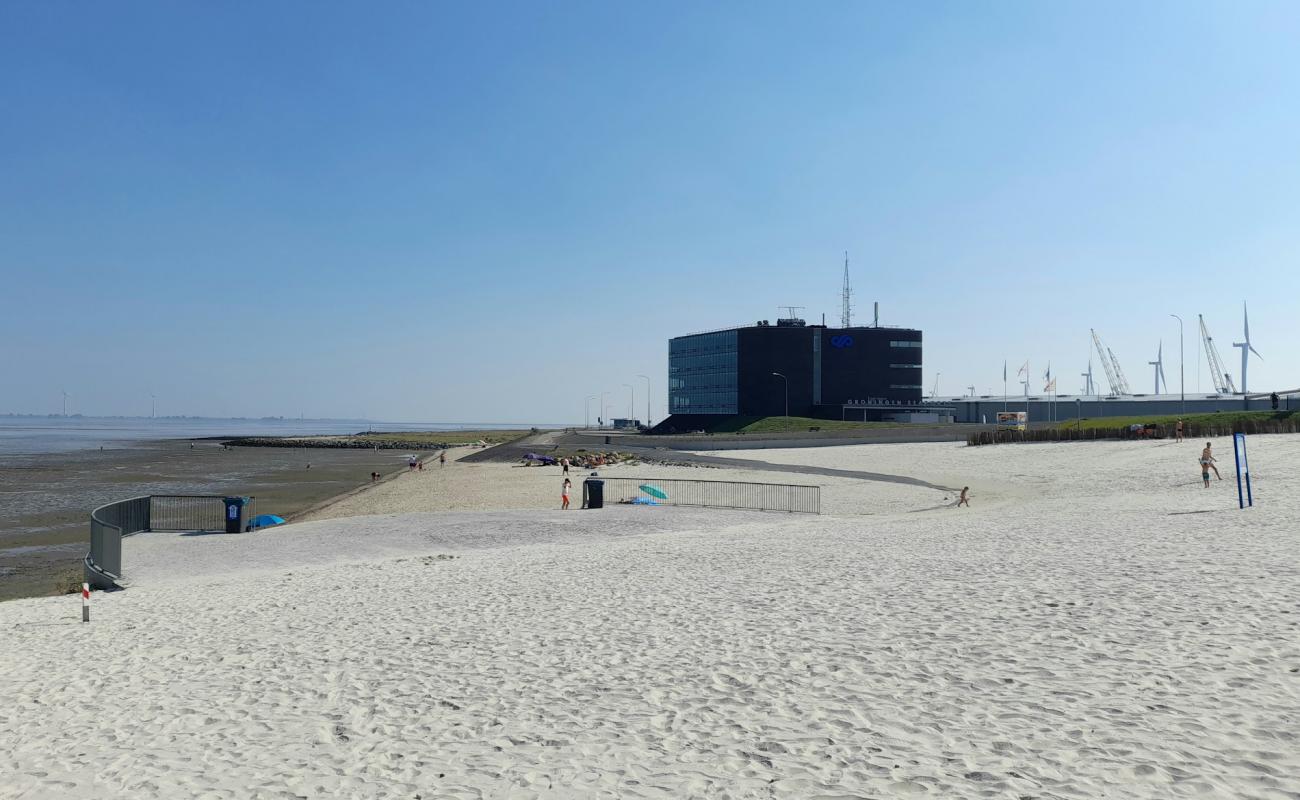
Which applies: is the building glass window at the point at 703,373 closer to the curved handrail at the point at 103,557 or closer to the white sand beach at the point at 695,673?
the white sand beach at the point at 695,673

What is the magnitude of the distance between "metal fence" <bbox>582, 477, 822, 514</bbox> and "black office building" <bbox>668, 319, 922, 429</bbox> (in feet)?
334

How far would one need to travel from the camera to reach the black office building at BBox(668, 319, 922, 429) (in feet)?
468

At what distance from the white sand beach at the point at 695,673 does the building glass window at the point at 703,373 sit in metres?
128

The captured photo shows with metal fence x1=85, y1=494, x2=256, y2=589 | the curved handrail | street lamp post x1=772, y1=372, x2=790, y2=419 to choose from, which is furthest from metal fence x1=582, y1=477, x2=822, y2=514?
street lamp post x1=772, y1=372, x2=790, y2=419

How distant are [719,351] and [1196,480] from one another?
117543mm

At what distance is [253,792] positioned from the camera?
7.44m

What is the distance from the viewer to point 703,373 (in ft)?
518

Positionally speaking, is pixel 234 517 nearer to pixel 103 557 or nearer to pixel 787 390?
pixel 103 557

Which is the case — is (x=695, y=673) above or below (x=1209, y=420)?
below

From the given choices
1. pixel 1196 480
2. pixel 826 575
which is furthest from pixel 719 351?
pixel 826 575

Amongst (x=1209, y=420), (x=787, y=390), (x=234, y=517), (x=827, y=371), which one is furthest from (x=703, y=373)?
(x=234, y=517)

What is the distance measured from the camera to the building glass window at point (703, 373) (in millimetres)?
150625

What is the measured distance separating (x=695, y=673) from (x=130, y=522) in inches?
1054

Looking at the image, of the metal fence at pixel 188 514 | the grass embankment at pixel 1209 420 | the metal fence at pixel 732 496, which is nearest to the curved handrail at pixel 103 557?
the metal fence at pixel 188 514
